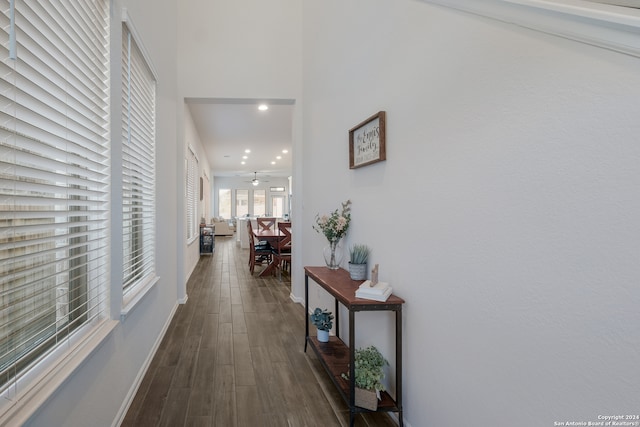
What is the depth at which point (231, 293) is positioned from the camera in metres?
4.65

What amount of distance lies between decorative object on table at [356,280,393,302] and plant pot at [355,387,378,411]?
512 millimetres

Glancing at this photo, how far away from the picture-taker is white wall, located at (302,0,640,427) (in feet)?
2.66

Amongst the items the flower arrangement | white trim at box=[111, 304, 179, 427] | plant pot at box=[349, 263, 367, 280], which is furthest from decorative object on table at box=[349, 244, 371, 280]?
white trim at box=[111, 304, 179, 427]

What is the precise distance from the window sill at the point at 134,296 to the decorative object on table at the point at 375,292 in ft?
4.39

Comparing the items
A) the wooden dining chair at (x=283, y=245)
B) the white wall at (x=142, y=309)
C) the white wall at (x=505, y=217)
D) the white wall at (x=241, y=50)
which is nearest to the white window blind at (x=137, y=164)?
the white wall at (x=142, y=309)

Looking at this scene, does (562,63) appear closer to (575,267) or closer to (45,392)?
(575,267)

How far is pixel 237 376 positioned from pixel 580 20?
102 inches

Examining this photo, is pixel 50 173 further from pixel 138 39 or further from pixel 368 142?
pixel 368 142

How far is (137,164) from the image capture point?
7.80 feet

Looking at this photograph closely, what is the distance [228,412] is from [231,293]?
9.13 ft

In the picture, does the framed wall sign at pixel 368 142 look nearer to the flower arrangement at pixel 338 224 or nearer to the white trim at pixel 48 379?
the flower arrangement at pixel 338 224

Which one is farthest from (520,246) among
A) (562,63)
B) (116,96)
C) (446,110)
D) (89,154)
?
(116,96)

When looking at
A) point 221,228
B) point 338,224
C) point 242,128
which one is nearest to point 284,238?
point 242,128

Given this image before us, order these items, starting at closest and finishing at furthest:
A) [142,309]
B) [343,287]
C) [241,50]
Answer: [343,287] → [142,309] → [241,50]
